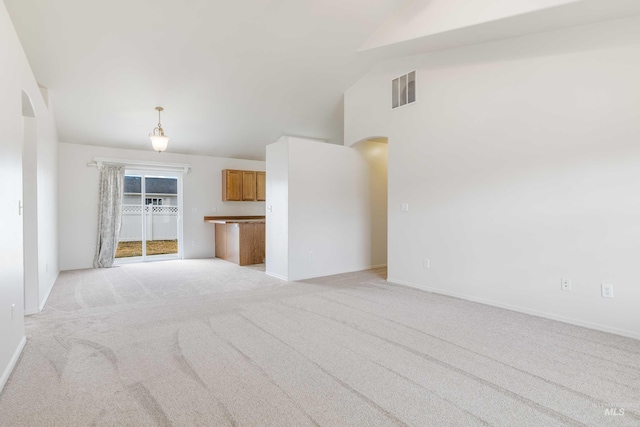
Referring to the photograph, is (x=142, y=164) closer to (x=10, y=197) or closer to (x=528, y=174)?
(x=10, y=197)

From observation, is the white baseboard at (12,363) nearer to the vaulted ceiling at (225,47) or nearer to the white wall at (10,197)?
the white wall at (10,197)

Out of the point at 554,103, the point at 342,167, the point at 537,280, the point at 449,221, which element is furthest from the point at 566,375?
the point at 342,167

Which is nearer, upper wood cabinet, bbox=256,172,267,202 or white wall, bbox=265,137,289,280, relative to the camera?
white wall, bbox=265,137,289,280

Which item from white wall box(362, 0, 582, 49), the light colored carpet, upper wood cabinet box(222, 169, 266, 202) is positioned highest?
white wall box(362, 0, 582, 49)

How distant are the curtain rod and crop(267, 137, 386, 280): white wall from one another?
2929 mm

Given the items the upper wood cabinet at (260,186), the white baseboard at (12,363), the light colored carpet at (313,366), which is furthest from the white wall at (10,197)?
the upper wood cabinet at (260,186)

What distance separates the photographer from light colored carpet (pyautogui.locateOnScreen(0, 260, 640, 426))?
188 cm

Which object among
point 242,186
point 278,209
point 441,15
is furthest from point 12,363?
point 242,186

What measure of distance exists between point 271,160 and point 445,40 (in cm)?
316

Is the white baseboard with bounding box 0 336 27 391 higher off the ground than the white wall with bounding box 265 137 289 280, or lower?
lower

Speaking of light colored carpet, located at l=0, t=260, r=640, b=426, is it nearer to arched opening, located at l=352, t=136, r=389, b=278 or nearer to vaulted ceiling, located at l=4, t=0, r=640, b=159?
arched opening, located at l=352, t=136, r=389, b=278

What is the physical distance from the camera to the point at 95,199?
22.0 ft

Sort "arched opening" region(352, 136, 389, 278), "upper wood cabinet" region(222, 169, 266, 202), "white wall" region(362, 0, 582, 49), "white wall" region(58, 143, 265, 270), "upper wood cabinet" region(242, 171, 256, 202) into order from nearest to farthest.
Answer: "white wall" region(362, 0, 582, 49)
"arched opening" region(352, 136, 389, 278)
"white wall" region(58, 143, 265, 270)
"upper wood cabinet" region(222, 169, 266, 202)
"upper wood cabinet" region(242, 171, 256, 202)

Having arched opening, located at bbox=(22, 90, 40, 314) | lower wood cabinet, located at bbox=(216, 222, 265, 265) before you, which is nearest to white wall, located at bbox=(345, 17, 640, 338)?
lower wood cabinet, located at bbox=(216, 222, 265, 265)
